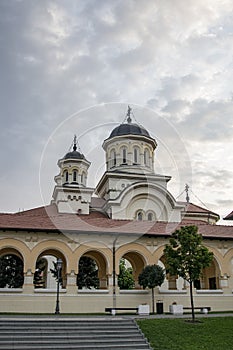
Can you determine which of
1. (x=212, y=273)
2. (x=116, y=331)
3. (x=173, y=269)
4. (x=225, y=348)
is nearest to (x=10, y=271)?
(x=212, y=273)

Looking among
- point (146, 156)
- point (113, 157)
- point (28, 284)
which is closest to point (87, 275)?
point (113, 157)

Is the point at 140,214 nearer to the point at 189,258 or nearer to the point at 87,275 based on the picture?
the point at 87,275

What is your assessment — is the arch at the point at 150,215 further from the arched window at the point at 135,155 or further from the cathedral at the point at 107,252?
the arched window at the point at 135,155

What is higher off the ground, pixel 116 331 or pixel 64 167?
pixel 64 167

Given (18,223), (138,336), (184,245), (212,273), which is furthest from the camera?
(212,273)

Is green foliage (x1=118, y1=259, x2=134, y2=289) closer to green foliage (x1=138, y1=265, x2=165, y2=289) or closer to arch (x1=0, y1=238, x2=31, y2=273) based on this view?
green foliage (x1=138, y1=265, x2=165, y2=289)

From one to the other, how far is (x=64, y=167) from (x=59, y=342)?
1265 inches

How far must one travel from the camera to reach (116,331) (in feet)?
54.4

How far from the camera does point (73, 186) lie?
43.8m

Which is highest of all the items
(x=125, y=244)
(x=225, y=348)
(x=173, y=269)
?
(x=125, y=244)

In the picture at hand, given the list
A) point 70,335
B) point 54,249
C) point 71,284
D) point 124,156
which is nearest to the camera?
point 70,335

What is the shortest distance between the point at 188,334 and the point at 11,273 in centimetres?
2436

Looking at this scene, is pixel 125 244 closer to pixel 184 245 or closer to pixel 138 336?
pixel 184 245

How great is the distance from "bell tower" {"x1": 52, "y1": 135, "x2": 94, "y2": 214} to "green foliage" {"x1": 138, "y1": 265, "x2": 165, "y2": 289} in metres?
16.9
